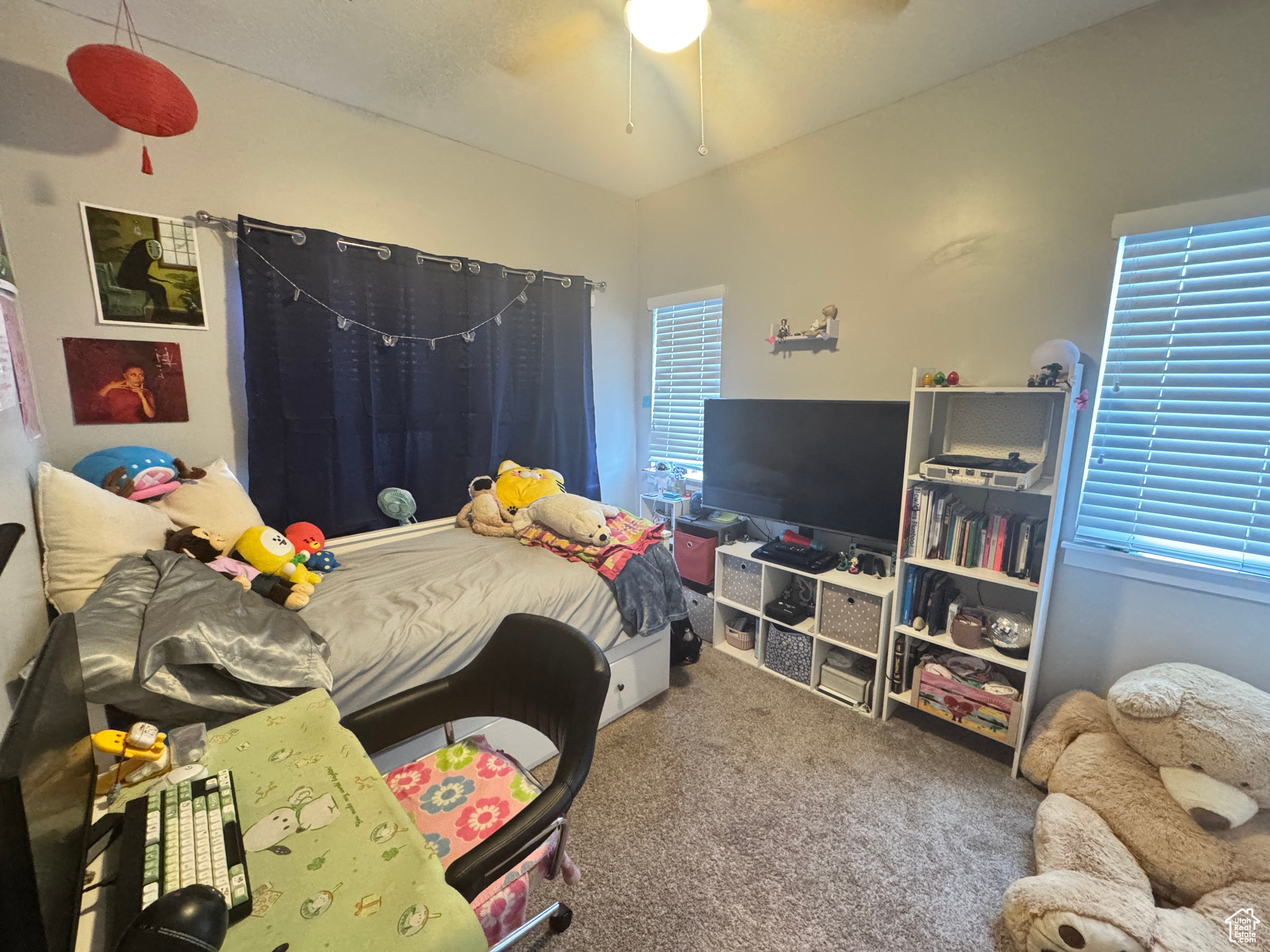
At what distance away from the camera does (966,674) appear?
82.4 inches

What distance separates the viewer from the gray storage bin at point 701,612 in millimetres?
3049

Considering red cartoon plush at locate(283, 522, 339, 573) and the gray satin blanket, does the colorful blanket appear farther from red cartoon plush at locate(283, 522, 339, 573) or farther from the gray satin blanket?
the gray satin blanket

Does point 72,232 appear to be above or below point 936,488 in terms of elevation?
above

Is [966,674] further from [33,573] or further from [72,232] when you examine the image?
[72,232]

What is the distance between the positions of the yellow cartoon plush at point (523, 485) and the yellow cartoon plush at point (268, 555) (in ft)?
3.47

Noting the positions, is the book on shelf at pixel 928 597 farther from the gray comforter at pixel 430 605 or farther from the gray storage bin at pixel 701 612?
the gray comforter at pixel 430 605

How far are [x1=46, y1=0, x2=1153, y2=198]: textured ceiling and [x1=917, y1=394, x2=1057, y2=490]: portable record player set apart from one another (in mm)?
1376

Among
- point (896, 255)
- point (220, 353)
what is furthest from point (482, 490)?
point (896, 255)

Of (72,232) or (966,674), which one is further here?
(966,674)

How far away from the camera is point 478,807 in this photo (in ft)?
4.10

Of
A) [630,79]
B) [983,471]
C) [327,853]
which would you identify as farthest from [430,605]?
[630,79]

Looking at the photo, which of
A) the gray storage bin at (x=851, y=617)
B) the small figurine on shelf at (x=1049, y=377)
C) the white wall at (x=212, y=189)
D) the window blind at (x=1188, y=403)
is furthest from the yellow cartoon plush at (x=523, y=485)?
the window blind at (x=1188, y=403)

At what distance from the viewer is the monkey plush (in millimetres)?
1745

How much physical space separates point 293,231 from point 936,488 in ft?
9.91
